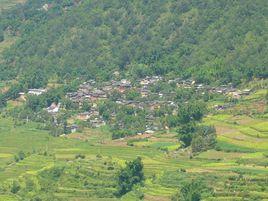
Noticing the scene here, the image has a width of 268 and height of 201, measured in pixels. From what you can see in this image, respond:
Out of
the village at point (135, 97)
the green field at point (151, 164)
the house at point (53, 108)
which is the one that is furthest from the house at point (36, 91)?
the green field at point (151, 164)

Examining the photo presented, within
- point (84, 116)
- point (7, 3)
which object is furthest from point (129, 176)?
point (7, 3)

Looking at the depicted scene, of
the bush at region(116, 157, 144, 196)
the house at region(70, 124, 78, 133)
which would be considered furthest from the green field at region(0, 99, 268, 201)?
the house at region(70, 124, 78, 133)

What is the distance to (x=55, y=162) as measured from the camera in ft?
243

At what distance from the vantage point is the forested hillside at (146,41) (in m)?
98.5

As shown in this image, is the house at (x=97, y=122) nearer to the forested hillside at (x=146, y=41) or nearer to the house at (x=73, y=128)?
the house at (x=73, y=128)

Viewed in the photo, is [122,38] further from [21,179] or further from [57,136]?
[21,179]

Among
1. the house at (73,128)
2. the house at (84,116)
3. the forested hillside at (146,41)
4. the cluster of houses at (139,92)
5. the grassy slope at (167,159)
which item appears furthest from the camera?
the forested hillside at (146,41)

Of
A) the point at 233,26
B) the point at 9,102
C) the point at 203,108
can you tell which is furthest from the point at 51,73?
the point at 203,108

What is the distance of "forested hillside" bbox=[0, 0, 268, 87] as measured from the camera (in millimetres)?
98500

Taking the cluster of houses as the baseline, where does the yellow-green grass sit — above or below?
above

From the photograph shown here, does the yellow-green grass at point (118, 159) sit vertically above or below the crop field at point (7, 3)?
above

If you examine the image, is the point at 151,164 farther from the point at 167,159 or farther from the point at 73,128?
the point at 73,128

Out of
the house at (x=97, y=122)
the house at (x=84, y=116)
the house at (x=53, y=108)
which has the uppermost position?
the house at (x=97, y=122)

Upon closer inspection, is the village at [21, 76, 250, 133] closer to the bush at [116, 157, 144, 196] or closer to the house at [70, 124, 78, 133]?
the house at [70, 124, 78, 133]
